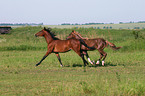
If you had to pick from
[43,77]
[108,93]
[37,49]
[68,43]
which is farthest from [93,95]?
[37,49]

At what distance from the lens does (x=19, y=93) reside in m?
9.22

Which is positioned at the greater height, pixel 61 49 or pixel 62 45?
pixel 62 45

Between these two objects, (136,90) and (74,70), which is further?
(74,70)

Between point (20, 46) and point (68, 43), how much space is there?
14009mm

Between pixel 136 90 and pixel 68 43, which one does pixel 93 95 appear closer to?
pixel 136 90

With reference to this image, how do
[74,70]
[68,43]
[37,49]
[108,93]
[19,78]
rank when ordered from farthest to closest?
1. [37,49]
2. [68,43]
3. [74,70]
4. [19,78]
5. [108,93]

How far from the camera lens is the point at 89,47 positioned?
16.9 m

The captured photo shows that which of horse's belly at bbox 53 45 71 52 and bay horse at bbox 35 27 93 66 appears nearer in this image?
bay horse at bbox 35 27 93 66

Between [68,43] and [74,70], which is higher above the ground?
[68,43]

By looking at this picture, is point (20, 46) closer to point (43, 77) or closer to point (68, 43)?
point (68, 43)

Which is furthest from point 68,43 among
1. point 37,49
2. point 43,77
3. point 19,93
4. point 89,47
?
point 37,49

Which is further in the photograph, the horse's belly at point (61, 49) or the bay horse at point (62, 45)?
the horse's belly at point (61, 49)

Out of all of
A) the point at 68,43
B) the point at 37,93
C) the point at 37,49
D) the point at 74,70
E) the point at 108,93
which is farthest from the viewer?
the point at 37,49

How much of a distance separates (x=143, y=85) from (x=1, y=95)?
4.03m
